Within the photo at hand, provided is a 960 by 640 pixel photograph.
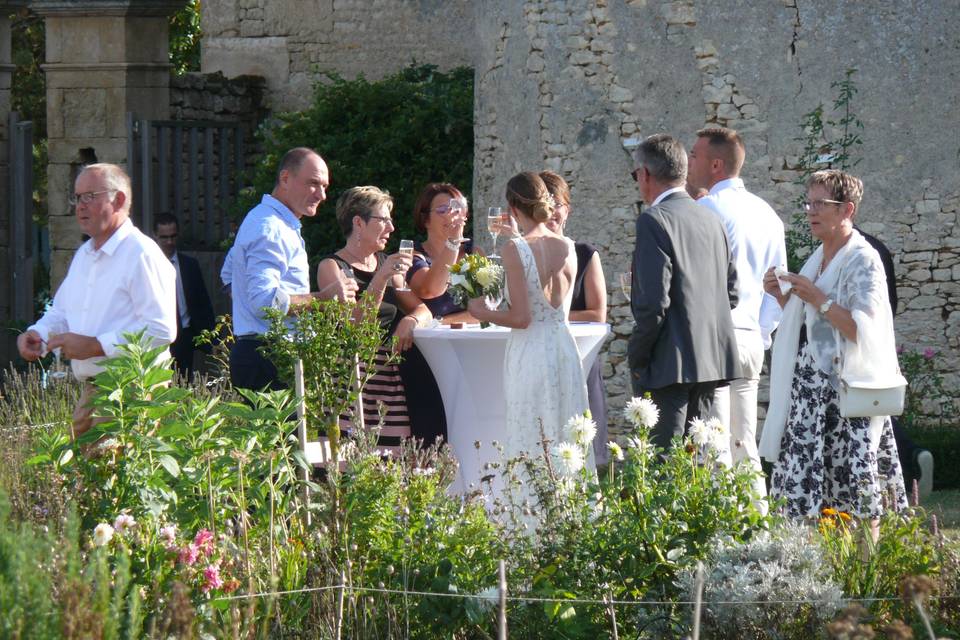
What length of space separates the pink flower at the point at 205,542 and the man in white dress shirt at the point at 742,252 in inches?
102

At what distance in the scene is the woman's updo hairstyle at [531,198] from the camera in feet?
18.7

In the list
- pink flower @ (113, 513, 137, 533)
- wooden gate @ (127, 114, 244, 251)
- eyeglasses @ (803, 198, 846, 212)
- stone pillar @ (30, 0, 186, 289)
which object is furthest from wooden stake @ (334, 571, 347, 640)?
stone pillar @ (30, 0, 186, 289)

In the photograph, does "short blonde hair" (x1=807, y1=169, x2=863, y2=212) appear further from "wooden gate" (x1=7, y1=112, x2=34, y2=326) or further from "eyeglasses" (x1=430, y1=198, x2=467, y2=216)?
"wooden gate" (x1=7, y1=112, x2=34, y2=326)

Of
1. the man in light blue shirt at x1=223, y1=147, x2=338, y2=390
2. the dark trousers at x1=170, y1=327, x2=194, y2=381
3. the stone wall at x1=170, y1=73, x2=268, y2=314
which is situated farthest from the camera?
the stone wall at x1=170, y1=73, x2=268, y2=314

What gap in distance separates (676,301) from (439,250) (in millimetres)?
1596

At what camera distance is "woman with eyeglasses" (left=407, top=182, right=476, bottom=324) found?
21.3 ft

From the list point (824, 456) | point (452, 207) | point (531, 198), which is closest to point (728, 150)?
point (531, 198)

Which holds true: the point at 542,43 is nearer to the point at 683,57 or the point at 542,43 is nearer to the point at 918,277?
the point at 683,57

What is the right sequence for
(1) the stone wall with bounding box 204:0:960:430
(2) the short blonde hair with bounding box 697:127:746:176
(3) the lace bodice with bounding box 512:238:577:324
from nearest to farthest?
(3) the lace bodice with bounding box 512:238:577:324, (2) the short blonde hair with bounding box 697:127:746:176, (1) the stone wall with bounding box 204:0:960:430

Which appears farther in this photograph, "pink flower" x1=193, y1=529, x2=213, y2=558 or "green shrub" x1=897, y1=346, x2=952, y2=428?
"green shrub" x1=897, y1=346, x2=952, y2=428

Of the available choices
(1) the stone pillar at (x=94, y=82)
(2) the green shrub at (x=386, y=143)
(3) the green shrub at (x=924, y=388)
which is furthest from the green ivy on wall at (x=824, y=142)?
(1) the stone pillar at (x=94, y=82)

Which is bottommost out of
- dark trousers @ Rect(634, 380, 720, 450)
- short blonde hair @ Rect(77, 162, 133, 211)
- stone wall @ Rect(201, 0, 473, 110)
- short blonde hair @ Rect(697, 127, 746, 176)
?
dark trousers @ Rect(634, 380, 720, 450)

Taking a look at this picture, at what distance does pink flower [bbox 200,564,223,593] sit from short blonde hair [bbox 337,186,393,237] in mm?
2572

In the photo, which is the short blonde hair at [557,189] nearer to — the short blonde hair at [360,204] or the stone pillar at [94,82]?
the short blonde hair at [360,204]
